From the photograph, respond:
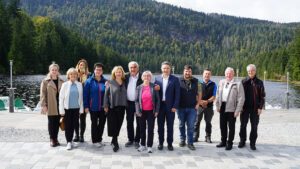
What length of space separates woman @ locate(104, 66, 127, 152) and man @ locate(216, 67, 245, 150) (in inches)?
91.2

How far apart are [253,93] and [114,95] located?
3.22 meters

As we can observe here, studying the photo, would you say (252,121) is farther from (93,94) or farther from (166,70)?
(93,94)

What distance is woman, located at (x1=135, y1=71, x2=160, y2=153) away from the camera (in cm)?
774

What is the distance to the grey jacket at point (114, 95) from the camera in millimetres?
7879

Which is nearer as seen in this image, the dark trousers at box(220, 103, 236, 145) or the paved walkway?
the paved walkway

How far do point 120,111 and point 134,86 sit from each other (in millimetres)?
661

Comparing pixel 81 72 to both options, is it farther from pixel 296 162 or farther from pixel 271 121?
pixel 271 121

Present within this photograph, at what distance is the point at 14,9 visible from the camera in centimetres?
7781

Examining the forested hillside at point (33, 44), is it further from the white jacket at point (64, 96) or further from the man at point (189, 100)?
the man at point (189, 100)

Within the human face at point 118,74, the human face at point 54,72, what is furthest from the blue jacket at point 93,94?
the human face at point 54,72

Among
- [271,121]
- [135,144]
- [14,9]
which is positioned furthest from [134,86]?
[14,9]

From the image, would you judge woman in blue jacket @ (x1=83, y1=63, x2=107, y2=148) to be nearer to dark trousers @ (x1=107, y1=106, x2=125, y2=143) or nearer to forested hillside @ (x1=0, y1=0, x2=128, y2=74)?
dark trousers @ (x1=107, y1=106, x2=125, y2=143)

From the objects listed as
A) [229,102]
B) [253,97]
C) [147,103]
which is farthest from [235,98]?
[147,103]

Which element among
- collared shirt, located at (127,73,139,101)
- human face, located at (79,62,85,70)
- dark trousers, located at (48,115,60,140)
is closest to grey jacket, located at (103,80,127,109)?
collared shirt, located at (127,73,139,101)
